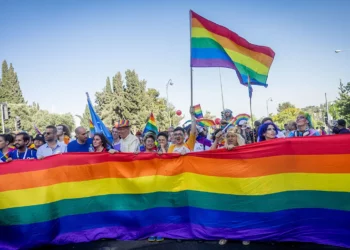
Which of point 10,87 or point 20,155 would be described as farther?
point 10,87

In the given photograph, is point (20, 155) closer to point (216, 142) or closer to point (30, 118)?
point (216, 142)

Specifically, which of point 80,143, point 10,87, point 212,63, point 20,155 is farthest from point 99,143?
point 10,87

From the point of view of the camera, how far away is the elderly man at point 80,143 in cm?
555

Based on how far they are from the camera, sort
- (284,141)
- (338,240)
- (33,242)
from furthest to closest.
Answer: (33,242) < (284,141) < (338,240)

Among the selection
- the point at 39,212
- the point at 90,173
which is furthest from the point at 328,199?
the point at 39,212

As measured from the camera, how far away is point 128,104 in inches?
2191

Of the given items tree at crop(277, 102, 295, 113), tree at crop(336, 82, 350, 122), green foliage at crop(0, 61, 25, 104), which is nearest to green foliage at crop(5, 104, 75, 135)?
green foliage at crop(0, 61, 25, 104)

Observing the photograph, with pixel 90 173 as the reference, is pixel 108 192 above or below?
below

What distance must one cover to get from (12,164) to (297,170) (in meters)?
4.25

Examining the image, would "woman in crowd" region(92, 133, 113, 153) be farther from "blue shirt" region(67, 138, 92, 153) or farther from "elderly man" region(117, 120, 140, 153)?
"elderly man" region(117, 120, 140, 153)

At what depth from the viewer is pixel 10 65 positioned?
73.4 metres

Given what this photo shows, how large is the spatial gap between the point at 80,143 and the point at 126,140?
3.02 feet

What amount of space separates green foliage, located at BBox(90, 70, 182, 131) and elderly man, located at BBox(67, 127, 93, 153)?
4850 cm

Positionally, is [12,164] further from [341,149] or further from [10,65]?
[10,65]
